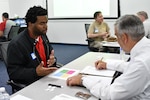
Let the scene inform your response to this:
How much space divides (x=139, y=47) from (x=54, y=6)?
6.39m

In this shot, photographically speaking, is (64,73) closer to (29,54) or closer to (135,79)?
(29,54)

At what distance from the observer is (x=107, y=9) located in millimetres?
6438

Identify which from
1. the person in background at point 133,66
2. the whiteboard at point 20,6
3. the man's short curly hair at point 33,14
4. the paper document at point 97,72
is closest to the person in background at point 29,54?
the man's short curly hair at point 33,14

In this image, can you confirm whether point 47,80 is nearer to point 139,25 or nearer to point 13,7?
point 139,25

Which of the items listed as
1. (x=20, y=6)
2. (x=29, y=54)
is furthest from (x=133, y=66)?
(x=20, y=6)

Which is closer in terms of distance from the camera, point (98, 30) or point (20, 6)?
point (98, 30)

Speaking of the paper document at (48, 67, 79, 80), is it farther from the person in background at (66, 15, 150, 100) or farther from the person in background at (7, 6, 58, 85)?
the person in background at (66, 15, 150, 100)

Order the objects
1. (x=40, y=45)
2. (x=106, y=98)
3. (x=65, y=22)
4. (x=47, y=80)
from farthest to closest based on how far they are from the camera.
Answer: (x=65, y=22) → (x=40, y=45) → (x=47, y=80) → (x=106, y=98)

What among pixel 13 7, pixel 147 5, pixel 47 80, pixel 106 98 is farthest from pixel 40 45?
pixel 13 7

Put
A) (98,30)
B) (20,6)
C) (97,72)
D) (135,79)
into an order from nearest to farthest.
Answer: (135,79)
(97,72)
(98,30)
(20,6)

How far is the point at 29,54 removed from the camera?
6.65ft

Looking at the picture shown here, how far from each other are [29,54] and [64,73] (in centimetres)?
39

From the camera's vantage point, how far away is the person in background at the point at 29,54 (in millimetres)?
1949

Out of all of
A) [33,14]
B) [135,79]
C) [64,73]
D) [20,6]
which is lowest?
[64,73]
